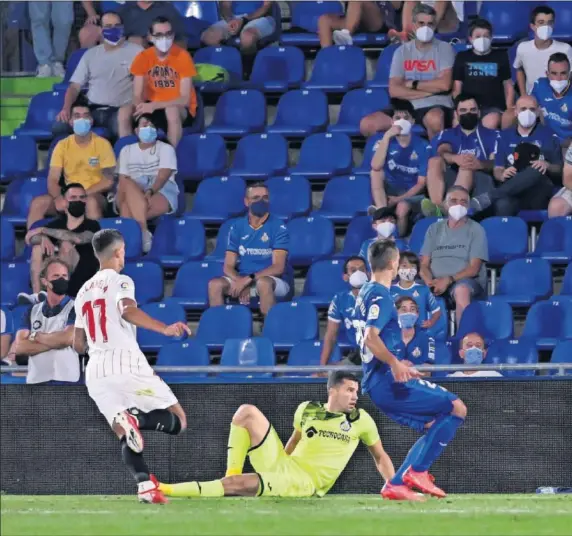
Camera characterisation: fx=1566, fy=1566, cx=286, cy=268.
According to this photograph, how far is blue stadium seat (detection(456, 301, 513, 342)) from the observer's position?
13.0m

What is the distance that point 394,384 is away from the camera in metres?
9.44

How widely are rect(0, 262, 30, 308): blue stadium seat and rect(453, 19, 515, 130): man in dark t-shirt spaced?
4.46 metres

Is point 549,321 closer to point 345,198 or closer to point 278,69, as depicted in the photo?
point 345,198

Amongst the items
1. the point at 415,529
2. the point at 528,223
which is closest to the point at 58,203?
the point at 528,223

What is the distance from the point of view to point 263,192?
45.9 ft

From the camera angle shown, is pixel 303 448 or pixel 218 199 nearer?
pixel 303 448

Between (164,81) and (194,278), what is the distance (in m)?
2.27

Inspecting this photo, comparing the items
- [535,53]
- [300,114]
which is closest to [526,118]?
[535,53]

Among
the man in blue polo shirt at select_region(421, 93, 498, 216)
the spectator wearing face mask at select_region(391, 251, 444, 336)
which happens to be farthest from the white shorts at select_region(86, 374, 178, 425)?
the man in blue polo shirt at select_region(421, 93, 498, 216)

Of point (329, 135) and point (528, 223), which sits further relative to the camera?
point (329, 135)

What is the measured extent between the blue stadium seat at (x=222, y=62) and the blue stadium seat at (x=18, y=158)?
187 centimetres

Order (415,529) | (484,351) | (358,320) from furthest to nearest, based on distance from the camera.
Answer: (484,351) → (358,320) → (415,529)

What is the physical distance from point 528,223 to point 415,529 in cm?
646

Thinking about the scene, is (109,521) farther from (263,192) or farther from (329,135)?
(329,135)
